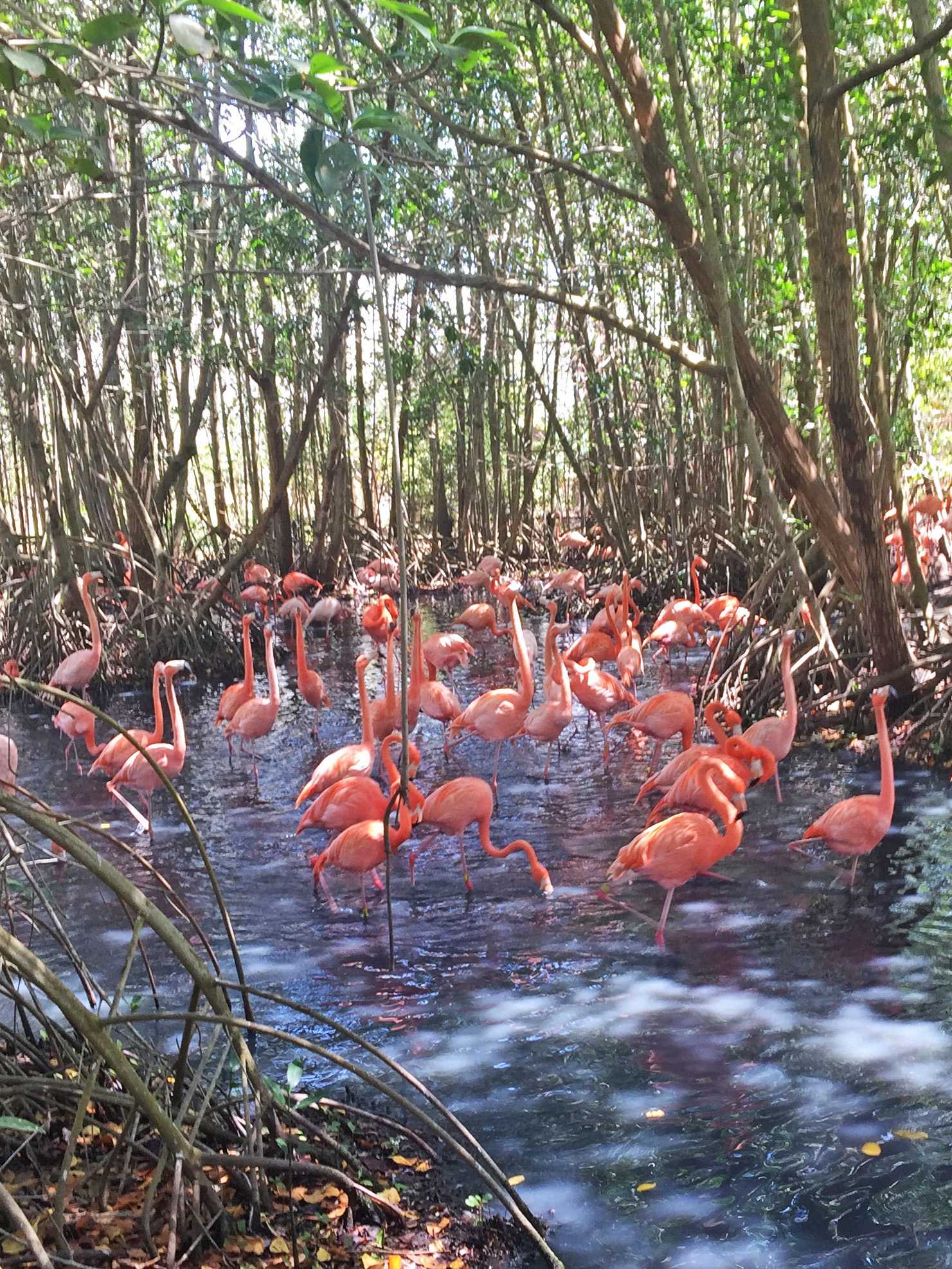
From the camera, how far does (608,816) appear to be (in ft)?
21.6

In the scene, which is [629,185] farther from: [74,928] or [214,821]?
[74,928]

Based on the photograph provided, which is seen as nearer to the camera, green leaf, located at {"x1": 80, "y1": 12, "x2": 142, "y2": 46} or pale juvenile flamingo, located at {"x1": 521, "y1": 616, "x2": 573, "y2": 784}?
green leaf, located at {"x1": 80, "y1": 12, "x2": 142, "y2": 46}

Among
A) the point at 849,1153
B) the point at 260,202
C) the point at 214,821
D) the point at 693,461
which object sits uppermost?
the point at 260,202

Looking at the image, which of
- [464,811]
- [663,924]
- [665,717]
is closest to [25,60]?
[663,924]

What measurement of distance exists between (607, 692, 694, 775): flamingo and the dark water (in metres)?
0.40

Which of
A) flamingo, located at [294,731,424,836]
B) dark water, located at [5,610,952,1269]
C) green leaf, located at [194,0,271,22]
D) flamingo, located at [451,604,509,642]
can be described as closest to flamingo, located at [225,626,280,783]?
dark water, located at [5,610,952,1269]

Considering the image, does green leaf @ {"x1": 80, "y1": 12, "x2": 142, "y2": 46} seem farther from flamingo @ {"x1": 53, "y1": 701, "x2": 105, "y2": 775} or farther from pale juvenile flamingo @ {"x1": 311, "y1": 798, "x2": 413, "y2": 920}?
flamingo @ {"x1": 53, "y1": 701, "x2": 105, "y2": 775}

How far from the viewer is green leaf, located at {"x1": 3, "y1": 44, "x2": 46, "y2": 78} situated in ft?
6.03

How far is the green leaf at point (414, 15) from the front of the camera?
1.82 meters

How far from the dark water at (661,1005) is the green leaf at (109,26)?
2.80 m

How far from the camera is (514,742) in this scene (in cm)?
845

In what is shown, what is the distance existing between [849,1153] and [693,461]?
426 inches

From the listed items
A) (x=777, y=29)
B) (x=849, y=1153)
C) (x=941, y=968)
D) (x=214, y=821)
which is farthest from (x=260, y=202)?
(x=849, y=1153)

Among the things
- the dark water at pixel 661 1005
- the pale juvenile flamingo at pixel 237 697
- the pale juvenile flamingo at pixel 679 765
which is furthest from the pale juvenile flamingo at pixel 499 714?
the pale juvenile flamingo at pixel 237 697
